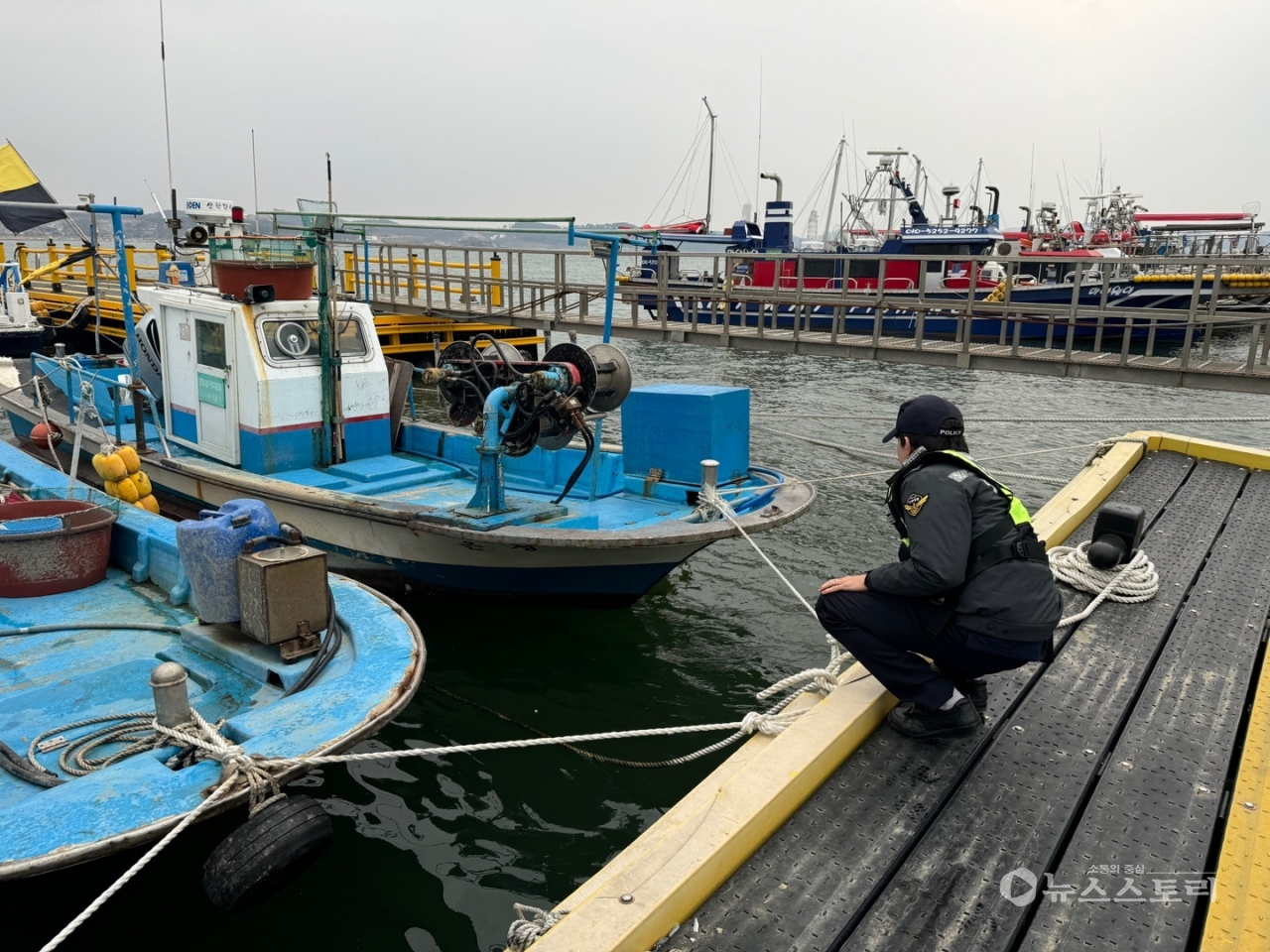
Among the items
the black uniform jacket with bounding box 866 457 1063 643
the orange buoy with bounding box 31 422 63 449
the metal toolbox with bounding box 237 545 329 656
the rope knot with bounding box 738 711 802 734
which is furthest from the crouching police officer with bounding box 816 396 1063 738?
the orange buoy with bounding box 31 422 63 449

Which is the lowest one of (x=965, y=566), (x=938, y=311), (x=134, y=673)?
(x=134, y=673)

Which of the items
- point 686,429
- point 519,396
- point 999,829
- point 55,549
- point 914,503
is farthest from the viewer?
point 686,429

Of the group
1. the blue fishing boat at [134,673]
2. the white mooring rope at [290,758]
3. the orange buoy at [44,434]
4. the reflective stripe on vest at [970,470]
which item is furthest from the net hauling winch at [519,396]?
the orange buoy at [44,434]

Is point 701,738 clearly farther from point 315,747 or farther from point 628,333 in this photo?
point 628,333

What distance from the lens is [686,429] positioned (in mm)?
7434

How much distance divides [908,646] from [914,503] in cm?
56

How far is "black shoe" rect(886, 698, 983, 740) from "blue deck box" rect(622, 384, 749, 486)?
4.05 meters

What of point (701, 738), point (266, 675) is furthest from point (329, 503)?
point (701, 738)

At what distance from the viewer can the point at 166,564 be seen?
5.82 meters

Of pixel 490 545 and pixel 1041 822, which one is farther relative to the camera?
pixel 490 545

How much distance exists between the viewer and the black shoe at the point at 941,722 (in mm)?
3367

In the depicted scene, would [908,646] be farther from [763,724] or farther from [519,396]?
[519,396]

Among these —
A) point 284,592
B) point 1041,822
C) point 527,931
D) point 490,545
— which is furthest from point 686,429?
point 527,931

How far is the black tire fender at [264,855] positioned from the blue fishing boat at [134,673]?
8cm
